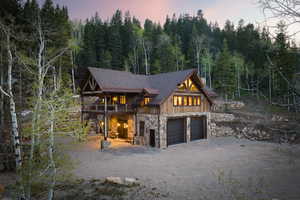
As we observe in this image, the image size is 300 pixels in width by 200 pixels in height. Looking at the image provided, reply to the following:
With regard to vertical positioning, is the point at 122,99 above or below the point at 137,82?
below

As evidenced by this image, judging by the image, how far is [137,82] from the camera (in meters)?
21.9

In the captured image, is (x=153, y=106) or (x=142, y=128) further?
(x=142, y=128)

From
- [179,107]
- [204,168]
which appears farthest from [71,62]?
[204,168]

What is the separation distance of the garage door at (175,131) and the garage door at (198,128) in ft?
5.44

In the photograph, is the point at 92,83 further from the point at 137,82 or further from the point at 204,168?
the point at 204,168

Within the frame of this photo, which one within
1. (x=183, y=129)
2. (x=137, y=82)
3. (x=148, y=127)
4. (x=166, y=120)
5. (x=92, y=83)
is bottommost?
(x=183, y=129)

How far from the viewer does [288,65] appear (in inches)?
206

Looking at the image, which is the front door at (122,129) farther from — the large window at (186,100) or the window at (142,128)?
the large window at (186,100)

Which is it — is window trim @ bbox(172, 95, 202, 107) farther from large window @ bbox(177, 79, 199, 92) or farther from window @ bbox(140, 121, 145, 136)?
window @ bbox(140, 121, 145, 136)

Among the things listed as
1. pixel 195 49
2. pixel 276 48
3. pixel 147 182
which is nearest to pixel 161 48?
pixel 195 49

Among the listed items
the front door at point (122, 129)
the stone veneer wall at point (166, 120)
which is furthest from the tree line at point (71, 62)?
the front door at point (122, 129)

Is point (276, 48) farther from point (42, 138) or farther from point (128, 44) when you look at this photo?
point (128, 44)

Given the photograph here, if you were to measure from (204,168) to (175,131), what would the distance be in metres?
8.08

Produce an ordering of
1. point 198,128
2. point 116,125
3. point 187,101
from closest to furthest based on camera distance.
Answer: point 187,101, point 198,128, point 116,125
